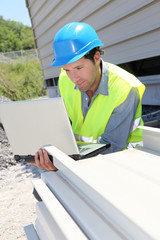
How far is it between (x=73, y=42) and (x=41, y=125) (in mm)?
757

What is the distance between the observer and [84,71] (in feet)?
6.40

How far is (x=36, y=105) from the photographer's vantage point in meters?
1.31

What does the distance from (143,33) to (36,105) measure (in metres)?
2.51

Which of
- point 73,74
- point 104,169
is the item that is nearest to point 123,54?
point 73,74

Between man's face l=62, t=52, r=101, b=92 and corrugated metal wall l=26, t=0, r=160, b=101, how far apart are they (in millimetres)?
1478

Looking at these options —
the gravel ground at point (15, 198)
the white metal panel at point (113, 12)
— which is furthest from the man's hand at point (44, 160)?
the white metal panel at point (113, 12)

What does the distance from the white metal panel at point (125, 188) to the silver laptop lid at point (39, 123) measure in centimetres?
31

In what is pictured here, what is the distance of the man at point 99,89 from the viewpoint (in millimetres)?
1796

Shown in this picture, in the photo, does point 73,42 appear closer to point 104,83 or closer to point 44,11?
point 104,83

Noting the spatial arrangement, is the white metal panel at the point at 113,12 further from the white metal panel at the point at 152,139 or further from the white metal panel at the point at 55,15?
the white metal panel at the point at 152,139

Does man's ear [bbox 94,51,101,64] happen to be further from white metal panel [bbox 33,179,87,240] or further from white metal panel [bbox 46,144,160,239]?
white metal panel [bbox 33,179,87,240]

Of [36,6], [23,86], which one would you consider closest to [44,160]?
[36,6]

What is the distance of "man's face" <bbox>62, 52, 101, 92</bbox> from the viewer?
1908 millimetres

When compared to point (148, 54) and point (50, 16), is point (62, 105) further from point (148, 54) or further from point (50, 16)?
point (50, 16)
